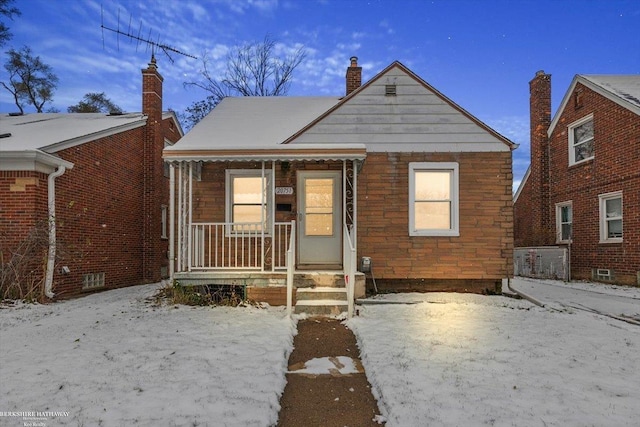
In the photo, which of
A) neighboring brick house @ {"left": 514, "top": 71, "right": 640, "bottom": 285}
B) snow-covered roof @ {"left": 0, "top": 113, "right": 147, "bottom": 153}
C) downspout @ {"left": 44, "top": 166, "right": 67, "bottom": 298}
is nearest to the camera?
downspout @ {"left": 44, "top": 166, "right": 67, "bottom": 298}

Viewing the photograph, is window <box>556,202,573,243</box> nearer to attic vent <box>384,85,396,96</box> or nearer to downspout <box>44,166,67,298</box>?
attic vent <box>384,85,396,96</box>

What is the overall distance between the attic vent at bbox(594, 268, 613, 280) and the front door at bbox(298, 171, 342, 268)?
28.3ft

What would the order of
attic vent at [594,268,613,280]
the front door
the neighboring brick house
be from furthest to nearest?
attic vent at [594,268,613,280], the neighboring brick house, the front door

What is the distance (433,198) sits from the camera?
311 inches

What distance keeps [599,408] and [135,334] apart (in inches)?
190

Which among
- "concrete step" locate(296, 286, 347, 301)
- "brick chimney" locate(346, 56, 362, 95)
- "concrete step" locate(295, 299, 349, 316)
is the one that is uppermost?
"brick chimney" locate(346, 56, 362, 95)

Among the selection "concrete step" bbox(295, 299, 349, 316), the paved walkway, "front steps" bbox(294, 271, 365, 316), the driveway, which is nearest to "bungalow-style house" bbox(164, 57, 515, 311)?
"front steps" bbox(294, 271, 365, 316)

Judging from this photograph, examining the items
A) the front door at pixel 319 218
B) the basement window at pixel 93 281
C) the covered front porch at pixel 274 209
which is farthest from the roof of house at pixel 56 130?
the front door at pixel 319 218

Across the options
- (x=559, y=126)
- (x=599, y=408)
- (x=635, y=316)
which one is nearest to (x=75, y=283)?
(x=599, y=408)

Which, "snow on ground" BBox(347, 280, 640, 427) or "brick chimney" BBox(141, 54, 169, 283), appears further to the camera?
"brick chimney" BBox(141, 54, 169, 283)

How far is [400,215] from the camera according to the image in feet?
25.6

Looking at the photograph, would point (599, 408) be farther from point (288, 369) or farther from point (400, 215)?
point (400, 215)

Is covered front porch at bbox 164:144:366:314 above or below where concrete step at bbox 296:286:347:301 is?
above

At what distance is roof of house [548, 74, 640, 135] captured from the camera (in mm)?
10641
